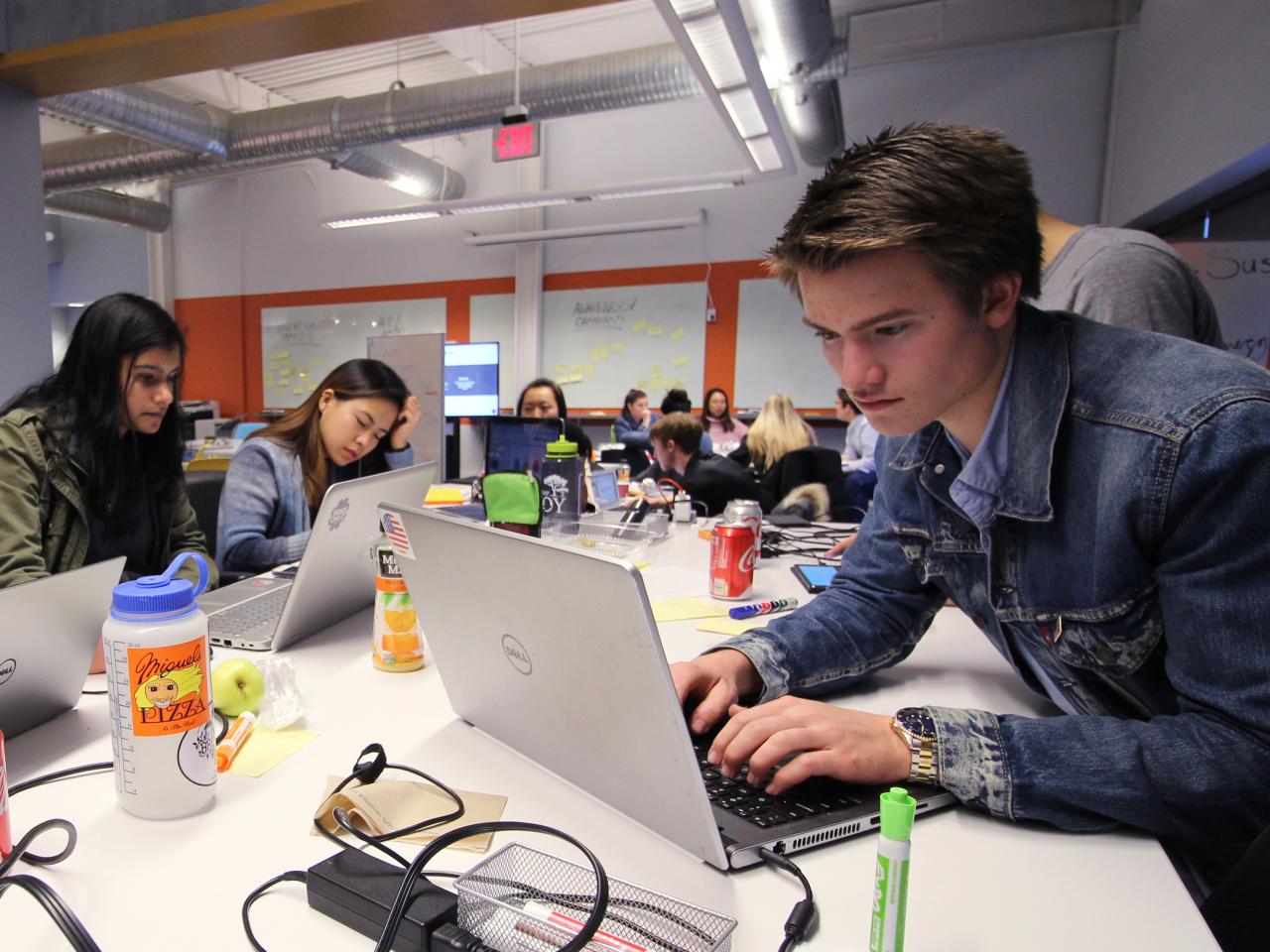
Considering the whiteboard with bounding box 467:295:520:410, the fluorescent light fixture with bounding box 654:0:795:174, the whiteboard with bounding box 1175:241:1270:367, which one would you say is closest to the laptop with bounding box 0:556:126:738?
the fluorescent light fixture with bounding box 654:0:795:174

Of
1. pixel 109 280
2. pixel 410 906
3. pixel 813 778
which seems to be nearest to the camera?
pixel 410 906

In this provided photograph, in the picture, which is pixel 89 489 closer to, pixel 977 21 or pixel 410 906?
pixel 410 906

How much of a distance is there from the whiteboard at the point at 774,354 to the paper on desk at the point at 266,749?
5.38 metres

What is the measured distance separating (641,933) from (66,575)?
0.68m

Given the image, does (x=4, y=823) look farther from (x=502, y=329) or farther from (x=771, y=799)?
(x=502, y=329)

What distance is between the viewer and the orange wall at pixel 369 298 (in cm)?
605

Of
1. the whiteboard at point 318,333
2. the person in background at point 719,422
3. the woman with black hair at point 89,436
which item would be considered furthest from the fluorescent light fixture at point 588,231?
the woman with black hair at point 89,436

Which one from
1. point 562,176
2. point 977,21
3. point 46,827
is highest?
point 977,21

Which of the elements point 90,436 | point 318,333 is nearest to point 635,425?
point 318,333

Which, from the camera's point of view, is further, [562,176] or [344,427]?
[562,176]

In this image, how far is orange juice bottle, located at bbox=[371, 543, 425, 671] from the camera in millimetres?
1009

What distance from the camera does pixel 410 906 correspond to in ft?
1.69

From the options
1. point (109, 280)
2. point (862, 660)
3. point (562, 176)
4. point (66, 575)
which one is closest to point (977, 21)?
point (562, 176)

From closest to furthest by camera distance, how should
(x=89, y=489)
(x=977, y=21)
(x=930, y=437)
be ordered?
(x=930, y=437), (x=89, y=489), (x=977, y=21)
